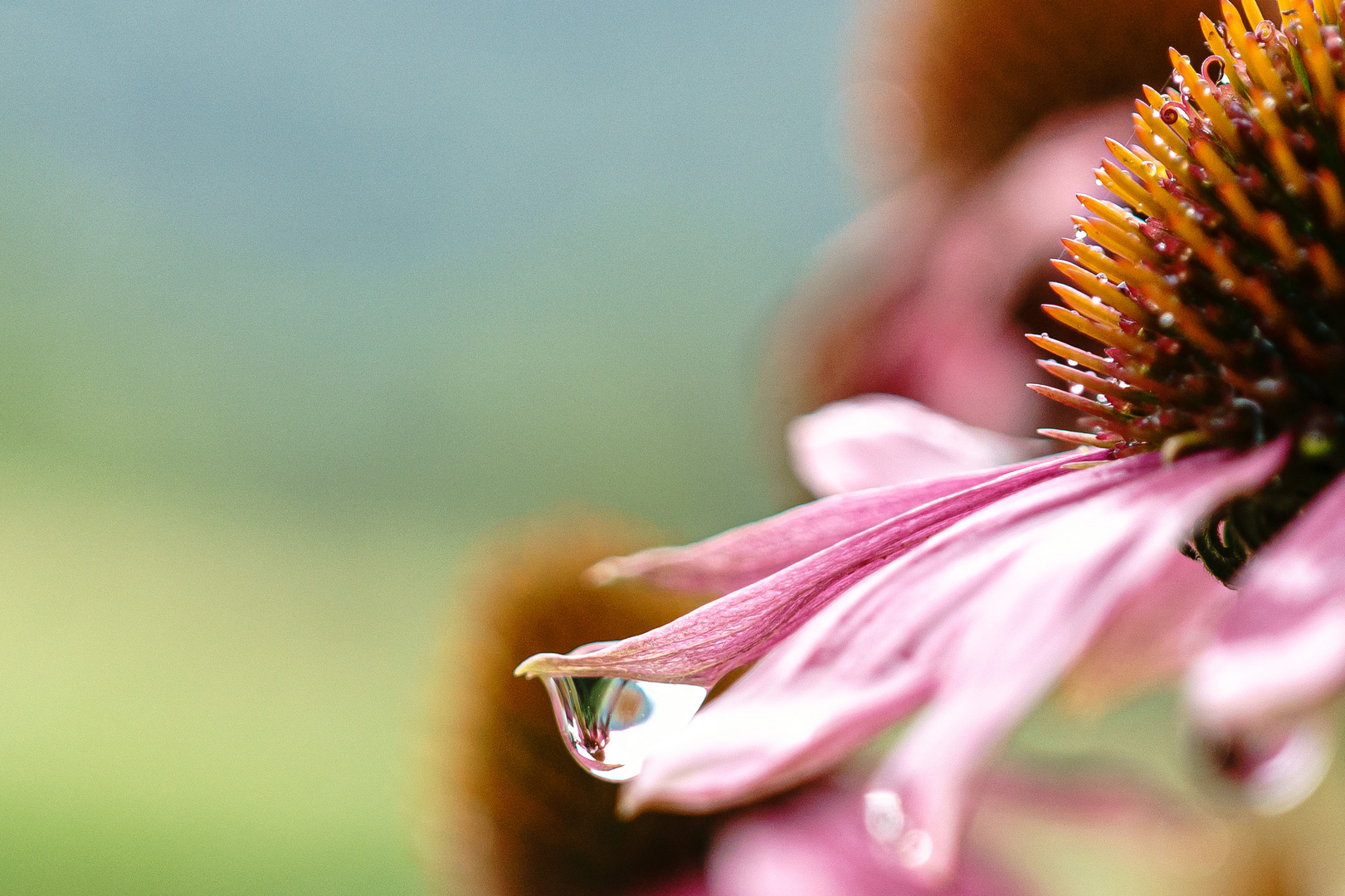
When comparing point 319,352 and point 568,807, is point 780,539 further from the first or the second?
point 319,352

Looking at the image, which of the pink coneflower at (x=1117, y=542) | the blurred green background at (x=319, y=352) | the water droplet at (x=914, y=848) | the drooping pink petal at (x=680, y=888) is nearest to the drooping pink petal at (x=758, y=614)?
the pink coneflower at (x=1117, y=542)

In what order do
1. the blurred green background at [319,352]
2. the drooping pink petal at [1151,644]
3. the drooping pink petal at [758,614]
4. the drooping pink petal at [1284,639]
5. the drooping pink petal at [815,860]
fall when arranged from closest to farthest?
the drooping pink petal at [1284,639] < the drooping pink petal at [758,614] < the drooping pink petal at [1151,644] < the drooping pink petal at [815,860] < the blurred green background at [319,352]

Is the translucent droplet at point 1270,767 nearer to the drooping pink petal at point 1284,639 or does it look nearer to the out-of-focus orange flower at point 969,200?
the drooping pink petal at point 1284,639

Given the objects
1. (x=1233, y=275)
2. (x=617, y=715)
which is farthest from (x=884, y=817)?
(x=1233, y=275)

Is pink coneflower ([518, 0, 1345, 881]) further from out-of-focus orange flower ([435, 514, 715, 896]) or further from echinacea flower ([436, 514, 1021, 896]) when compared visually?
out-of-focus orange flower ([435, 514, 715, 896])

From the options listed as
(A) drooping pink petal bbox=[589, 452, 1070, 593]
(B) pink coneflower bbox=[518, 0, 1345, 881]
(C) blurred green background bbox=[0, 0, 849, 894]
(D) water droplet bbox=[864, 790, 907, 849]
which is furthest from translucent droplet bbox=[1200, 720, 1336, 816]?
(C) blurred green background bbox=[0, 0, 849, 894]
